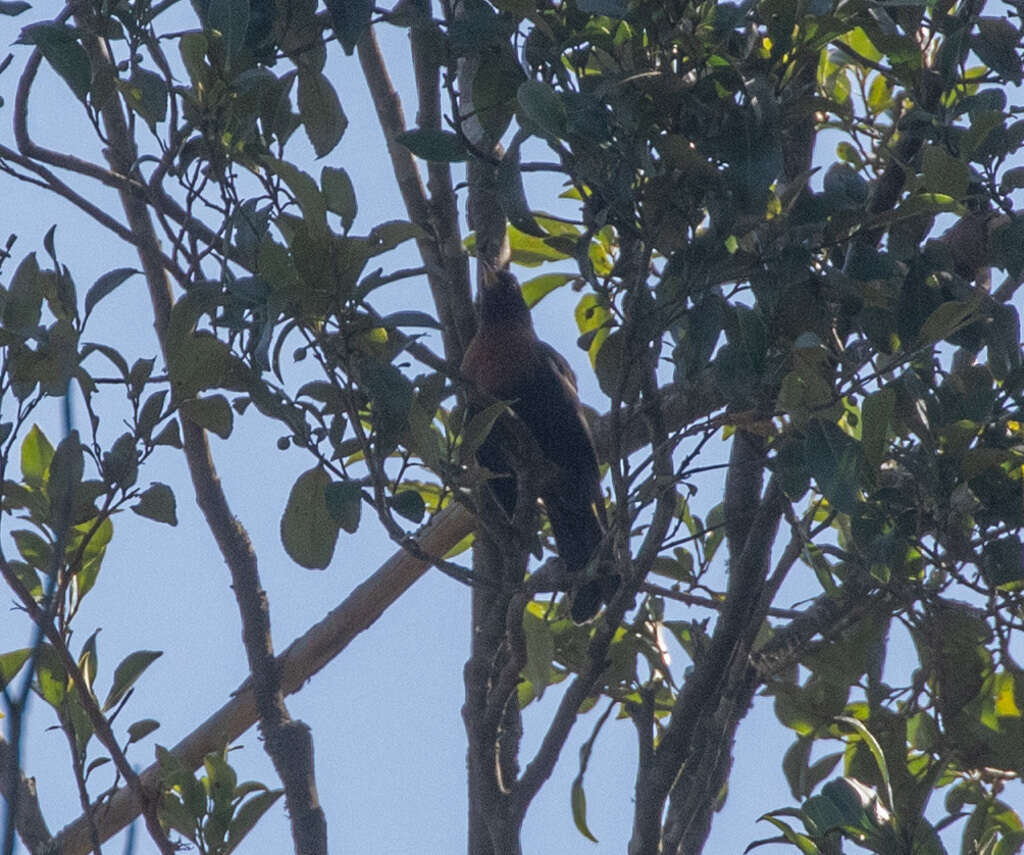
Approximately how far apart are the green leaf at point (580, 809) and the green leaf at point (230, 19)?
1.50 m

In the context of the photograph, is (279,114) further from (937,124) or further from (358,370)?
(937,124)

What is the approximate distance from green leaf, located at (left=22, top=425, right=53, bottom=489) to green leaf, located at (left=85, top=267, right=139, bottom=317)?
0.31 metres

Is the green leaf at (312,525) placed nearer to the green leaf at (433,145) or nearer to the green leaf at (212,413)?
the green leaf at (212,413)

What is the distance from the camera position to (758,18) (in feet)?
6.42

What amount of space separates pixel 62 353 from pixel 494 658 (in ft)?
3.18

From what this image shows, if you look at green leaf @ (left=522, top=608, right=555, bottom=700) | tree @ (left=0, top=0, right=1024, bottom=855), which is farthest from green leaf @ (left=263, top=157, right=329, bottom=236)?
green leaf @ (left=522, top=608, right=555, bottom=700)

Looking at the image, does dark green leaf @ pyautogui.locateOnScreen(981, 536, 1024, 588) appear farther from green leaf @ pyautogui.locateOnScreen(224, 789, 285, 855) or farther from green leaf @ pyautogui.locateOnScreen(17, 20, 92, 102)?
green leaf @ pyautogui.locateOnScreen(17, 20, 92, 102)

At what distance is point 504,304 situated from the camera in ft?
12.8

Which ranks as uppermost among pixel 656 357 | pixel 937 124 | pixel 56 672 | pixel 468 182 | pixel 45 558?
pixel 468 182

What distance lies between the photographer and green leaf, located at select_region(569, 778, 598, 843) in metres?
2.64

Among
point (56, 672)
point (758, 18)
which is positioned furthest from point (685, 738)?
point (758, 18)

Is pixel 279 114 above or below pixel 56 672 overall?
above

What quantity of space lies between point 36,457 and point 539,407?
1763 millimetres

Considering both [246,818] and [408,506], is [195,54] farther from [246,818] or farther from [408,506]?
[246,818]
